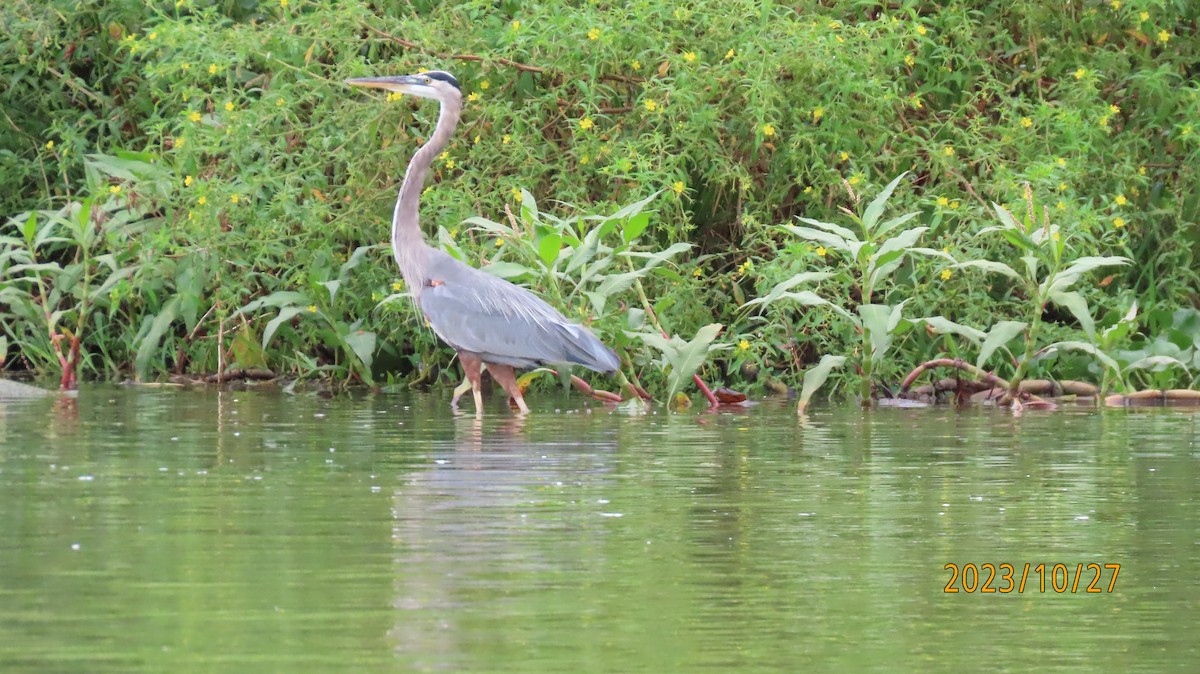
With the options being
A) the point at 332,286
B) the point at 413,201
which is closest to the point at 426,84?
the point at 413,201

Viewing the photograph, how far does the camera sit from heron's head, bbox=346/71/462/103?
10734 mm

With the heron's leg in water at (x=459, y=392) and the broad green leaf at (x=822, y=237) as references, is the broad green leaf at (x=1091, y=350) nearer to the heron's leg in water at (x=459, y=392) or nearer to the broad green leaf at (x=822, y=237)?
the broad green leaf at (x=822, y=237)

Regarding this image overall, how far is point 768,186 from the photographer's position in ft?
37.8

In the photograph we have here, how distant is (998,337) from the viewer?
388 inches

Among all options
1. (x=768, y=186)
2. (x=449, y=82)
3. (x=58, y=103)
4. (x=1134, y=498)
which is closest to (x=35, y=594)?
(x=1134, y=498)

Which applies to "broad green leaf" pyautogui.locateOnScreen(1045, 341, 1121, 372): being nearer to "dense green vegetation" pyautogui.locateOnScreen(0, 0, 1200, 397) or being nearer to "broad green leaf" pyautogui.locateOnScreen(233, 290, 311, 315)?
"dense green vegetation" pyautogui.locateOnScreen(0, 0, 1200, 397)

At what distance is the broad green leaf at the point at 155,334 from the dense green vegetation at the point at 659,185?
0.02m

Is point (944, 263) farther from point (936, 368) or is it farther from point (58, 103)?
point (58, 103)

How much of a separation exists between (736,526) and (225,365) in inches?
256

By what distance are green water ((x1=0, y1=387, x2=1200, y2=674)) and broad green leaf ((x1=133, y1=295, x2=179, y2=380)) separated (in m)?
2.59

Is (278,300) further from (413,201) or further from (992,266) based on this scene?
(992,266)

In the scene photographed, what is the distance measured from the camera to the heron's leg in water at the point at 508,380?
32.9ft

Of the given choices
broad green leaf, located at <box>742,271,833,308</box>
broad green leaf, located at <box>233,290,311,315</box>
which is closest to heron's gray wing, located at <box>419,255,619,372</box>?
broad green leaf, located at <box>742,271,833,308</box>

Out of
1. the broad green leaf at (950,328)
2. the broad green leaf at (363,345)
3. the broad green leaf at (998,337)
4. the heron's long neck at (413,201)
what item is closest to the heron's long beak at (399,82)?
the heron's long neck at (413,201)
